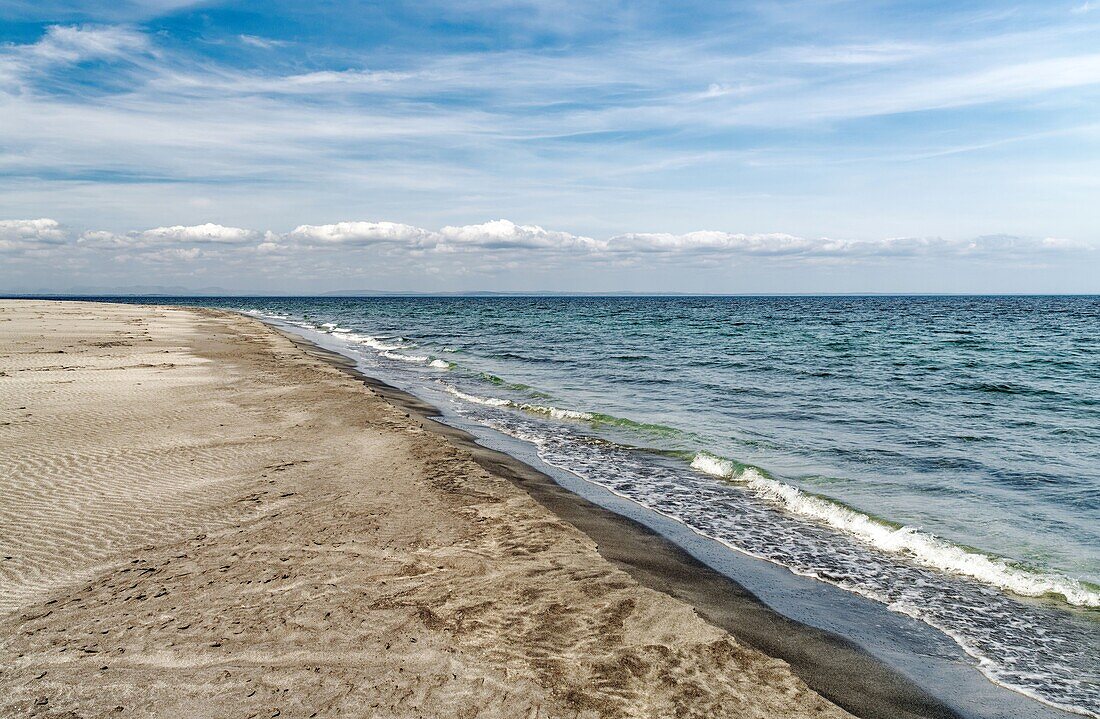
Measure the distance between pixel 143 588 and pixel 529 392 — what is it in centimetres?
1603

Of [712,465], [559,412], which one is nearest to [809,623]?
[712,465]

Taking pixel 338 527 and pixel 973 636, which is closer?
pixel 973 636

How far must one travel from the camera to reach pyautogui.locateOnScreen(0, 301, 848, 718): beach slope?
4418mm

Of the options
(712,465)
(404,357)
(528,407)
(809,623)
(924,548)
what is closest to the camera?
(809,623)

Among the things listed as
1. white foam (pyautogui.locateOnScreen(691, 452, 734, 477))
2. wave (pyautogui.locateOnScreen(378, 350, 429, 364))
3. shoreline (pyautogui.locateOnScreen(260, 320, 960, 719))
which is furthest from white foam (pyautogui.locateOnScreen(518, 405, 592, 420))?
wave (pyautogui.locateOnScreen(378, 350, 429, 364))

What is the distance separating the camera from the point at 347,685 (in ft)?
14.7

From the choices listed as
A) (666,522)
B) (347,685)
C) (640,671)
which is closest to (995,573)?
(666,522)

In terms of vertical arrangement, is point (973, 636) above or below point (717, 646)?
below

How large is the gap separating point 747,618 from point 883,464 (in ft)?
24.6

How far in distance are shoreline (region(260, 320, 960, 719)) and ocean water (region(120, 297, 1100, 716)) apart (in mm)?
1032

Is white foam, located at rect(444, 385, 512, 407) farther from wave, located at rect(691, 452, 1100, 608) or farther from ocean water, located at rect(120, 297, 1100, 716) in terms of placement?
wave, located at rect(691, 452, 1100, 608)

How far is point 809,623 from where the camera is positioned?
6.09m

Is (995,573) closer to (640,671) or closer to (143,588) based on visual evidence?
(640,671)

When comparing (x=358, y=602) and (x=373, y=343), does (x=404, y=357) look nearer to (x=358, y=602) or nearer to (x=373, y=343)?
(x=373, y=343)
